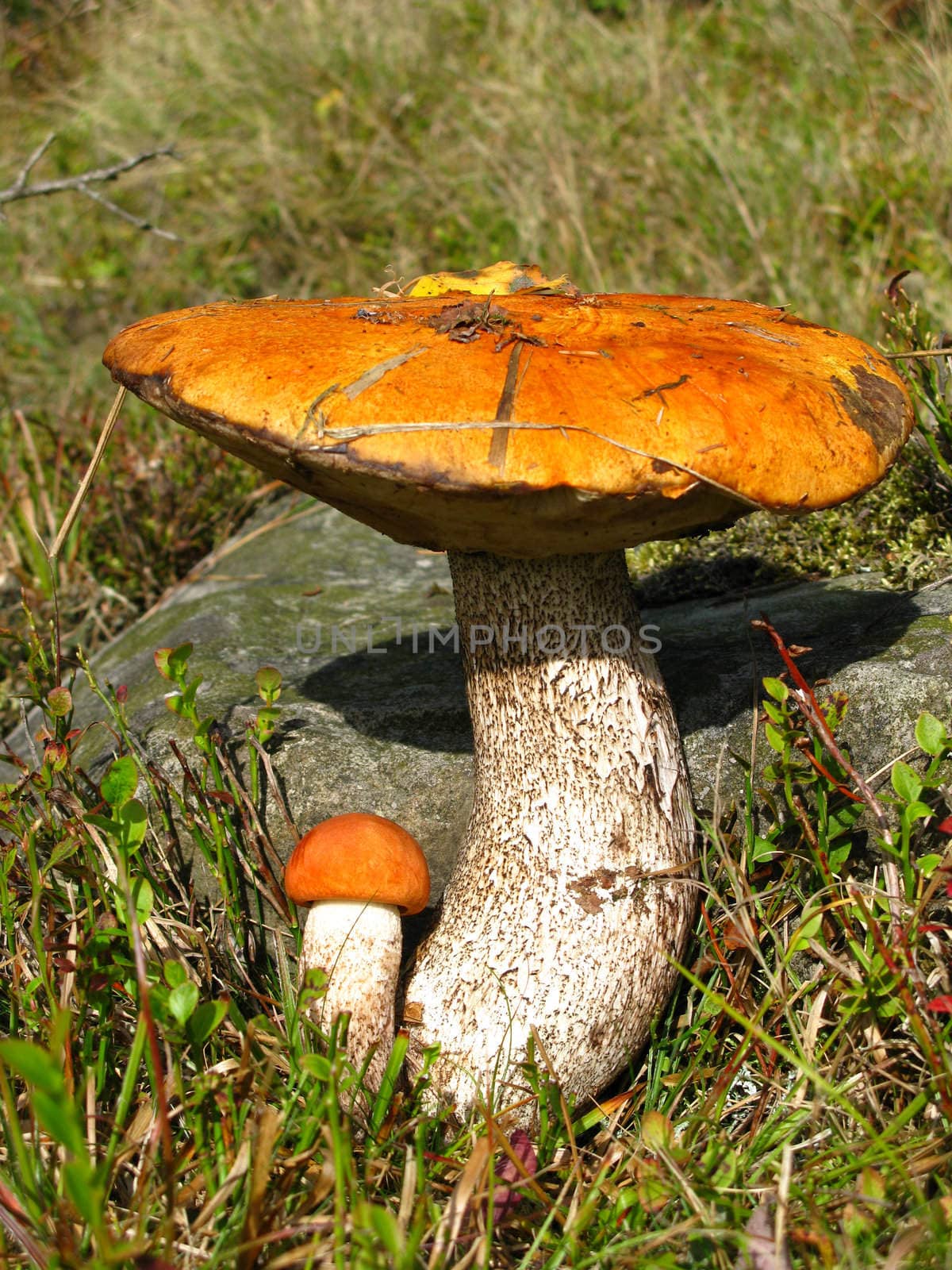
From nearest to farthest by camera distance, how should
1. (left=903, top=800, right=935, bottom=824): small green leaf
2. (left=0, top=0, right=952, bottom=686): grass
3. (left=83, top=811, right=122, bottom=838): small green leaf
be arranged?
1. (left=903, top=800, right=935, bottom=824): small green leaf
2. (left=83, top=811, right=122, bottom=838): small green leaf
3. (left=0, top=0, right=952, bottom=686): grass

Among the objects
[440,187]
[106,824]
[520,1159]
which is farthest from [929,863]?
[440,187]

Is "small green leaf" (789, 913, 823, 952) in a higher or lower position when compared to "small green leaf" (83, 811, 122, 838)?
lower

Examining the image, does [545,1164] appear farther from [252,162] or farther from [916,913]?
[252,162]

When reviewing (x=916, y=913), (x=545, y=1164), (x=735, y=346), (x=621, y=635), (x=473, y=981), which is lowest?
(x=545, y=1164)

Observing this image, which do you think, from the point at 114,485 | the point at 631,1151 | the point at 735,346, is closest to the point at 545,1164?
the point at 631,1151

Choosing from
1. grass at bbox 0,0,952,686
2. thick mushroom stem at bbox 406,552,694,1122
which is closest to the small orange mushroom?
thick mushroom stem at bbox 406,552,694,1122

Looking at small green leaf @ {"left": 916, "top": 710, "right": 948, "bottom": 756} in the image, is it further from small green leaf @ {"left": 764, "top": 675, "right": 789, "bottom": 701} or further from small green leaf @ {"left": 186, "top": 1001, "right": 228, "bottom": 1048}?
small green leaf @ {"left": 186, "top": 1001, "right": 228, "bottom": 1048}
